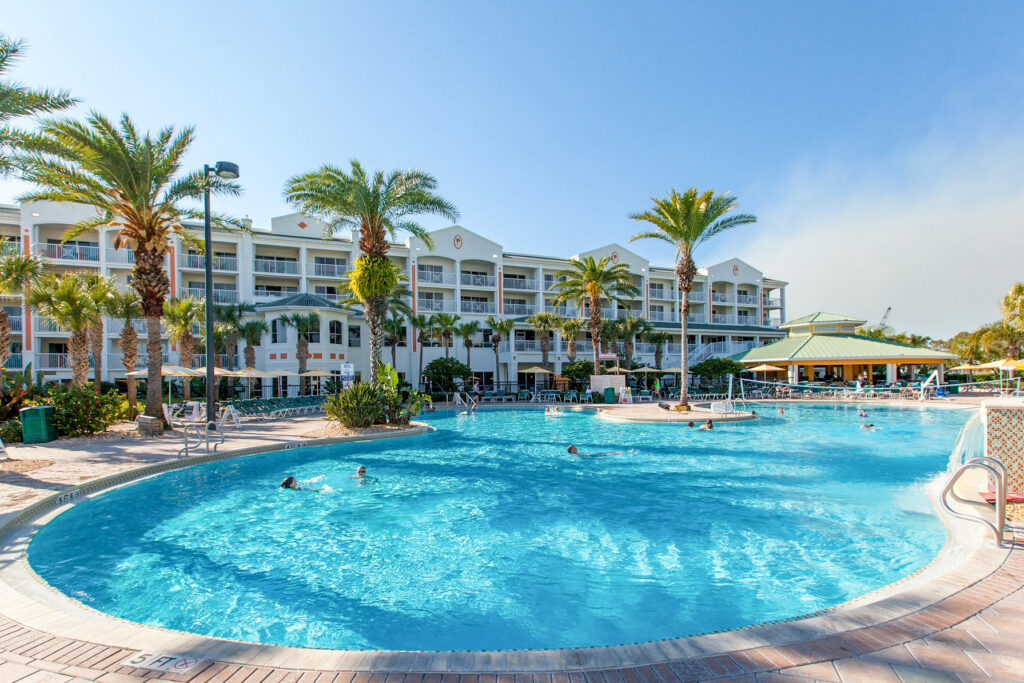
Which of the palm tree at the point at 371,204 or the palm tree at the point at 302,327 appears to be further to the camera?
the palm tree at the point at 302,327

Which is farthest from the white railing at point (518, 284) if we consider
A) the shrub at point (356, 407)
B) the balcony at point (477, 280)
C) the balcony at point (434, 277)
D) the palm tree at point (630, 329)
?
the shrub at point (356, 407)

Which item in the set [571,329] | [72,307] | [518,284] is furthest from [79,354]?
[518,284]

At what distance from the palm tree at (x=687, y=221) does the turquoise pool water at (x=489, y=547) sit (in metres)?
13.9

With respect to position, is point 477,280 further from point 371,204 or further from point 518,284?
point 371,204

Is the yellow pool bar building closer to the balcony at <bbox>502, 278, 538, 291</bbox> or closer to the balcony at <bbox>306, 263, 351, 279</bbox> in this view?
the balcony at <bbox>502, 278, 538, 291</bbox>

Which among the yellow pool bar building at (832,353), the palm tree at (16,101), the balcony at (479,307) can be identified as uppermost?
the palm tree at (16,101)

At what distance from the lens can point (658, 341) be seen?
133 ft

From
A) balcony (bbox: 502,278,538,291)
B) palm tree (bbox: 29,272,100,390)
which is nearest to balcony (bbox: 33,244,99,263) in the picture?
palm tree (bbox: 29,272,100,390)

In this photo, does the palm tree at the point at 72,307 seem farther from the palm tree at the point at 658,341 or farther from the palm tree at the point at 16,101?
the palm tree at the point at 658,341

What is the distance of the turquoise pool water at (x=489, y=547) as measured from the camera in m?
4.71

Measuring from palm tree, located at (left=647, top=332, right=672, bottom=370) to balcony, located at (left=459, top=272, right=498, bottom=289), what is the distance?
12.8 metres

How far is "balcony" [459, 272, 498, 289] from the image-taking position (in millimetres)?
37875

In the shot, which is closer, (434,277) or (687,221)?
(687,221)

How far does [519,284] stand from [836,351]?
76.8 feet
